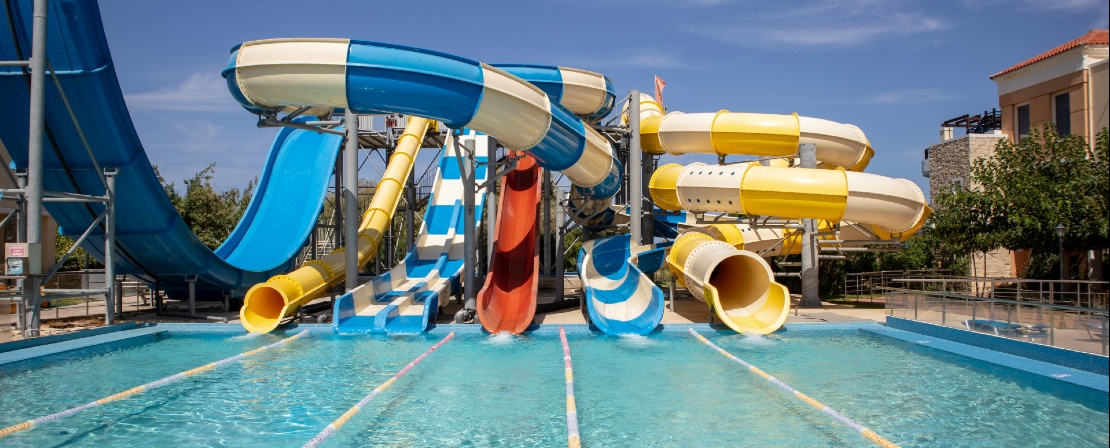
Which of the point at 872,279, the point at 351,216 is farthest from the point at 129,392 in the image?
the point at 872,279

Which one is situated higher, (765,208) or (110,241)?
(765,208)

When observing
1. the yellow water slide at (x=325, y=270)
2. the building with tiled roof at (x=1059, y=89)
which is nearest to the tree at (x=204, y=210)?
the yellow water slide at (x=325, y=270)

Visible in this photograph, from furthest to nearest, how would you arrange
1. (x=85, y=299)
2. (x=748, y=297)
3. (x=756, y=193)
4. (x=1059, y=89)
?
1. (x=85, y=299)
2. (x=756, y=193)
3. (x=748, y=297)
4. (x=1059, y=89)

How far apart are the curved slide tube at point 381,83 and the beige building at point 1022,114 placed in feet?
19.3

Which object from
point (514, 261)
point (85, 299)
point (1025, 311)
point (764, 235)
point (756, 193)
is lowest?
point (85, 299)

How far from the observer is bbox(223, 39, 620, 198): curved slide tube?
888cm

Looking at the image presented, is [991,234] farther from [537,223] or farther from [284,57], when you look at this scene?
[284,57]

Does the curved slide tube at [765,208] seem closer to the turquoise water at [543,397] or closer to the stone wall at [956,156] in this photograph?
the turquoise water at [543,397]

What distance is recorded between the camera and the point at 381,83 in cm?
899

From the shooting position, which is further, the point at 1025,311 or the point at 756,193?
the point at 756,193

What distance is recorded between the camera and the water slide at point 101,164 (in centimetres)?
1036

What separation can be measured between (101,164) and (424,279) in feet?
17.8

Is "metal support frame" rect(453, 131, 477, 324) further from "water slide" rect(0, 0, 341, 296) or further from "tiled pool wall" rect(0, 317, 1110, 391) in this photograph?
"water slide" rect(0, 0, 341, 296)

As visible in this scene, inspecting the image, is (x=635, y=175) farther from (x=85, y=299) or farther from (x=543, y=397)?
(x=85, y=299)
